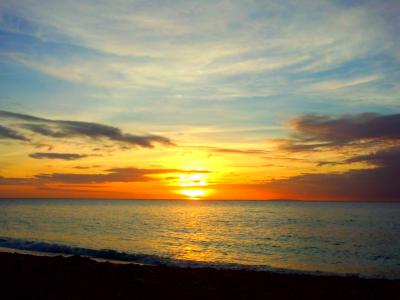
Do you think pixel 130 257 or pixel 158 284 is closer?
pixel 158 284

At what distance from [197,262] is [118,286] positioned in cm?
1337

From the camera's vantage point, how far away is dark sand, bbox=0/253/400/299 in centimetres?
1448

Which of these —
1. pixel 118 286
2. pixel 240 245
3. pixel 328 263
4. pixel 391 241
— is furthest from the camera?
pixel 391 241

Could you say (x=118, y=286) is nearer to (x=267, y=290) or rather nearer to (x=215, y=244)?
(x=267, y=290)

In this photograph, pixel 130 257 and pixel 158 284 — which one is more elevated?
pixel 158 284

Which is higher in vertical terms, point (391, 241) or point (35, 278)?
point (35, 278)

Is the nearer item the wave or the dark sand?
the dark sand

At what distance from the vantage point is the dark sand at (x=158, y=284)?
1448cm

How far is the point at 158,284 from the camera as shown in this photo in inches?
635

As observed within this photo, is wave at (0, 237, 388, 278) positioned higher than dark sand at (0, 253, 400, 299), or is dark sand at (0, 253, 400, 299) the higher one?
dark sand at (0, 253, 400, 299)

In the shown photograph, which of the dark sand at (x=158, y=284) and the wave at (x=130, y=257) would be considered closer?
the dark sand at (x=158, y=284)

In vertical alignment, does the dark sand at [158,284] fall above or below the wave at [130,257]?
above

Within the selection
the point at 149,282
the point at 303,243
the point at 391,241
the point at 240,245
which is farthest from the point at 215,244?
the point at 149,282

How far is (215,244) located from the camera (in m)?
41.8
